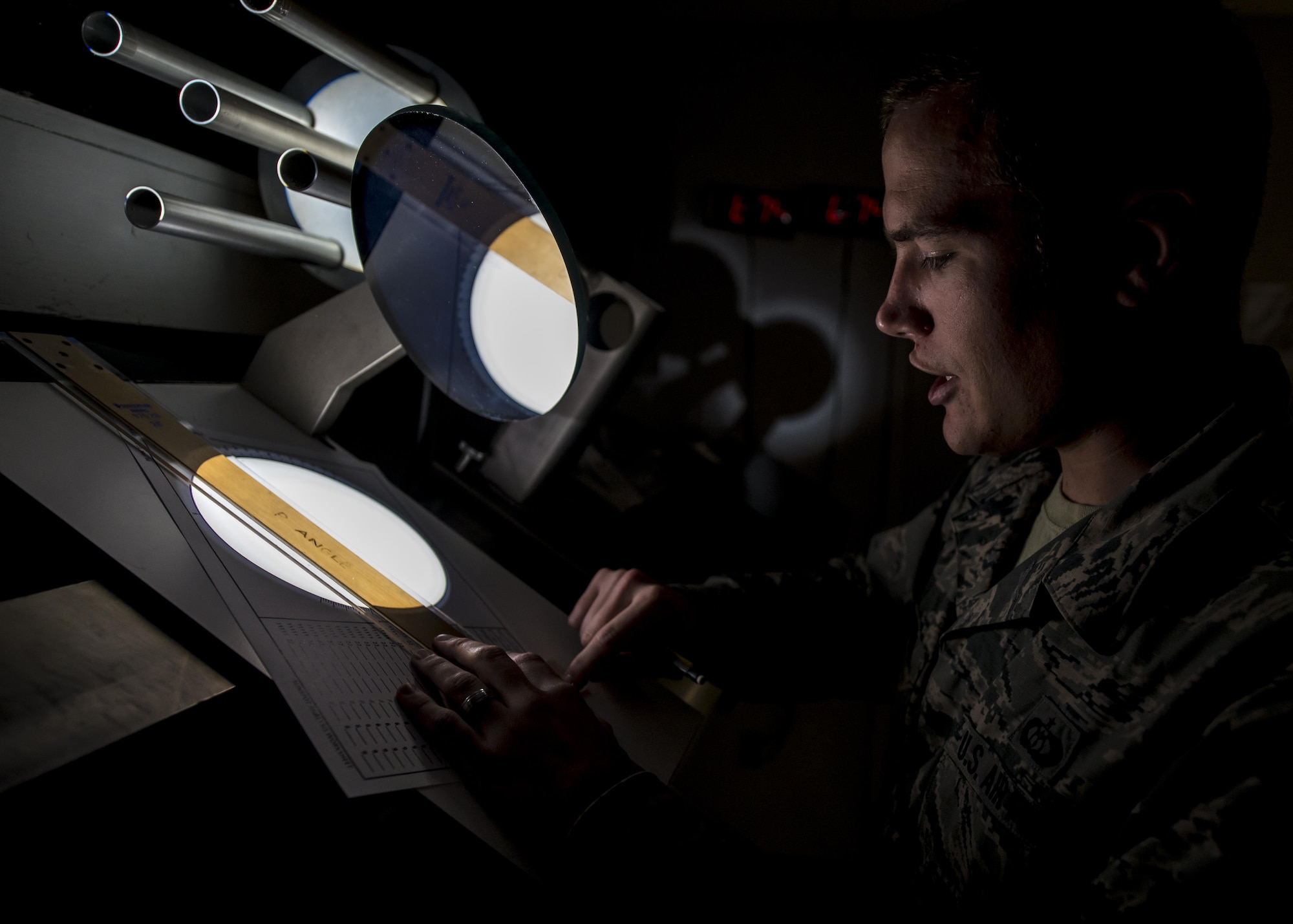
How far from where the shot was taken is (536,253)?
72cm

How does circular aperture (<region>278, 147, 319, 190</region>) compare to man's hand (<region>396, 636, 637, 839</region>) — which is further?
circular aperture (<region>278, 147, 319, 190</region>)

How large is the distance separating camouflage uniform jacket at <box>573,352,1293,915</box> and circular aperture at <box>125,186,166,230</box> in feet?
2.31

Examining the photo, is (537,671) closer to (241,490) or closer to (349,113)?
(241,490)

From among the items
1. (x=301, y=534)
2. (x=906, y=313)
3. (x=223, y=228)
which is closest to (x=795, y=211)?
(x=906, y=313)

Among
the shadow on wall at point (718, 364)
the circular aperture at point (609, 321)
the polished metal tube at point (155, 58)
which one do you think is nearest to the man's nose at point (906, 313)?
the circular aperture at point (609, 321)

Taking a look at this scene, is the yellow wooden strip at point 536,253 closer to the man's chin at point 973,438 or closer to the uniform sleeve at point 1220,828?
the man's chin at point 973,438

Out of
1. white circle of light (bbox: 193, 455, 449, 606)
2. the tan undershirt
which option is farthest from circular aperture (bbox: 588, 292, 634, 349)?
the tan undershirt

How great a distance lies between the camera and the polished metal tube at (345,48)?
2.03 ft

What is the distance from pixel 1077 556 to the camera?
2.07ft

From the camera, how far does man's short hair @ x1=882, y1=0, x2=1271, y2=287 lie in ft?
1.83

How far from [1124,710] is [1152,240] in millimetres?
400

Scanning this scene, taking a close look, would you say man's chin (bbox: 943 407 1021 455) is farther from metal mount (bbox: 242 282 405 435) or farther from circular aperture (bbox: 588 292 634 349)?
metal mount (bbox: 242 282 405 435)

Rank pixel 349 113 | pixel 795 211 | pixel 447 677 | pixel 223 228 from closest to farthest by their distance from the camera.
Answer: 1. pixel 447 677
2. pixel 223 228
3. pixel 349 113
4. pixel 795 211

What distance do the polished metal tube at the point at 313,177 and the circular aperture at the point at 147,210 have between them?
4.7 inches
